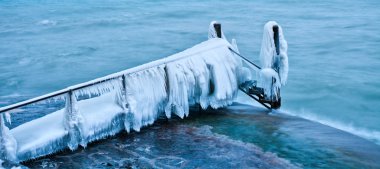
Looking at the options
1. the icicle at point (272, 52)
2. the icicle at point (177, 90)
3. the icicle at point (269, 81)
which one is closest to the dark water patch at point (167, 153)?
the icicle at point (177, 90)

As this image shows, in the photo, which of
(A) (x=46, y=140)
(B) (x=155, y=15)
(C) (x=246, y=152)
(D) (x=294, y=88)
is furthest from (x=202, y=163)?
(B) (x=155, y=15)

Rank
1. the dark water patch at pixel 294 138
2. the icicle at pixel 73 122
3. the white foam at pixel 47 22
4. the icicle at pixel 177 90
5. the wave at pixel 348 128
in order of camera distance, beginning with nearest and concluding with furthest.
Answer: the icicle at pixel 73 122
the dark water patch at pixel 294 138
the icicle at pixel 177 90
the wave at pixel 348 128
the white foam at pixel 47 22

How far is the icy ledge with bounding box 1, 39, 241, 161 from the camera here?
8.62 m

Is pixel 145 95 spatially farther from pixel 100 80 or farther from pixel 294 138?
pixel 294 138

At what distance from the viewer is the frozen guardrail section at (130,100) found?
27.7 ft

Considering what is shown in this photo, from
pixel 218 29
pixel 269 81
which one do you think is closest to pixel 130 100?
pixel 269 81

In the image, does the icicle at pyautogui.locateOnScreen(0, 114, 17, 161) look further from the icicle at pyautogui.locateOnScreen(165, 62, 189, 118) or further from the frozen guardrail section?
the icicle at pyautogui.locateOnScreen(165, 62, 189, 118)

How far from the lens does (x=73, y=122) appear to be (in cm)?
869

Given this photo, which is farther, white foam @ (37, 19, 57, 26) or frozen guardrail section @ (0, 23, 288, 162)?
white foam @ (37, 19, 57, 26)

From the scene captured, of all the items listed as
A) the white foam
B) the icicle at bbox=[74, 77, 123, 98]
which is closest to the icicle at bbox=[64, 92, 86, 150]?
the icicle at bbox=[74, 77, 123, 98]

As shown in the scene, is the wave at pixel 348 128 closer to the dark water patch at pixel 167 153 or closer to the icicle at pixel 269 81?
the icicle at pixel 269 81

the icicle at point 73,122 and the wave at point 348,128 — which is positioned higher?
the icicle at point 73,122

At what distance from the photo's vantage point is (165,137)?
9.66 meters

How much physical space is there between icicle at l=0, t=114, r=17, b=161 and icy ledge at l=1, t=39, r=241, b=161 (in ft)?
0.05
